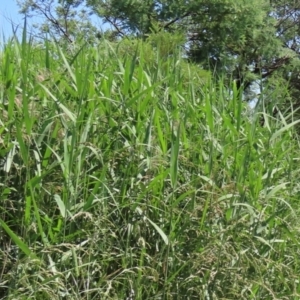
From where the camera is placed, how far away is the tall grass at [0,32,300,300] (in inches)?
77.6

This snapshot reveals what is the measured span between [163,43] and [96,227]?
9.28ft

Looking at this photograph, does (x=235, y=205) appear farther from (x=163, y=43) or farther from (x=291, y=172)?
(x=163, y=43)

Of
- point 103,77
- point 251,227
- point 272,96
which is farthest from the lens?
point 272,96

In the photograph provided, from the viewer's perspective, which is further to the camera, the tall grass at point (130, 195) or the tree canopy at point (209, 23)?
the tree canopy at point (209, 23)

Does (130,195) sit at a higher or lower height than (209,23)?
lower

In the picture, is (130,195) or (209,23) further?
(209,23)

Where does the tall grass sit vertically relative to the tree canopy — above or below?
below

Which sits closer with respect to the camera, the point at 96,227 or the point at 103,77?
the point at 96,227

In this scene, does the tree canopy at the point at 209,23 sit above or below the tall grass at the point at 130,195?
above

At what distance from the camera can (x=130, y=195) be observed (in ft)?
7.16

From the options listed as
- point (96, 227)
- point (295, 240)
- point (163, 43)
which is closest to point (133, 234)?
point (96, 227)

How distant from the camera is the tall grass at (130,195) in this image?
197cm

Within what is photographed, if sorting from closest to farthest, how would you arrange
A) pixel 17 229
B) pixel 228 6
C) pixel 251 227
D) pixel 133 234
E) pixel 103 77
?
pixel 17 229 < pixel 133 234 < pixel 251 227 < pixel 103 77 < pixel 228 6

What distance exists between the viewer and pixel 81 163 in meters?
2.07
